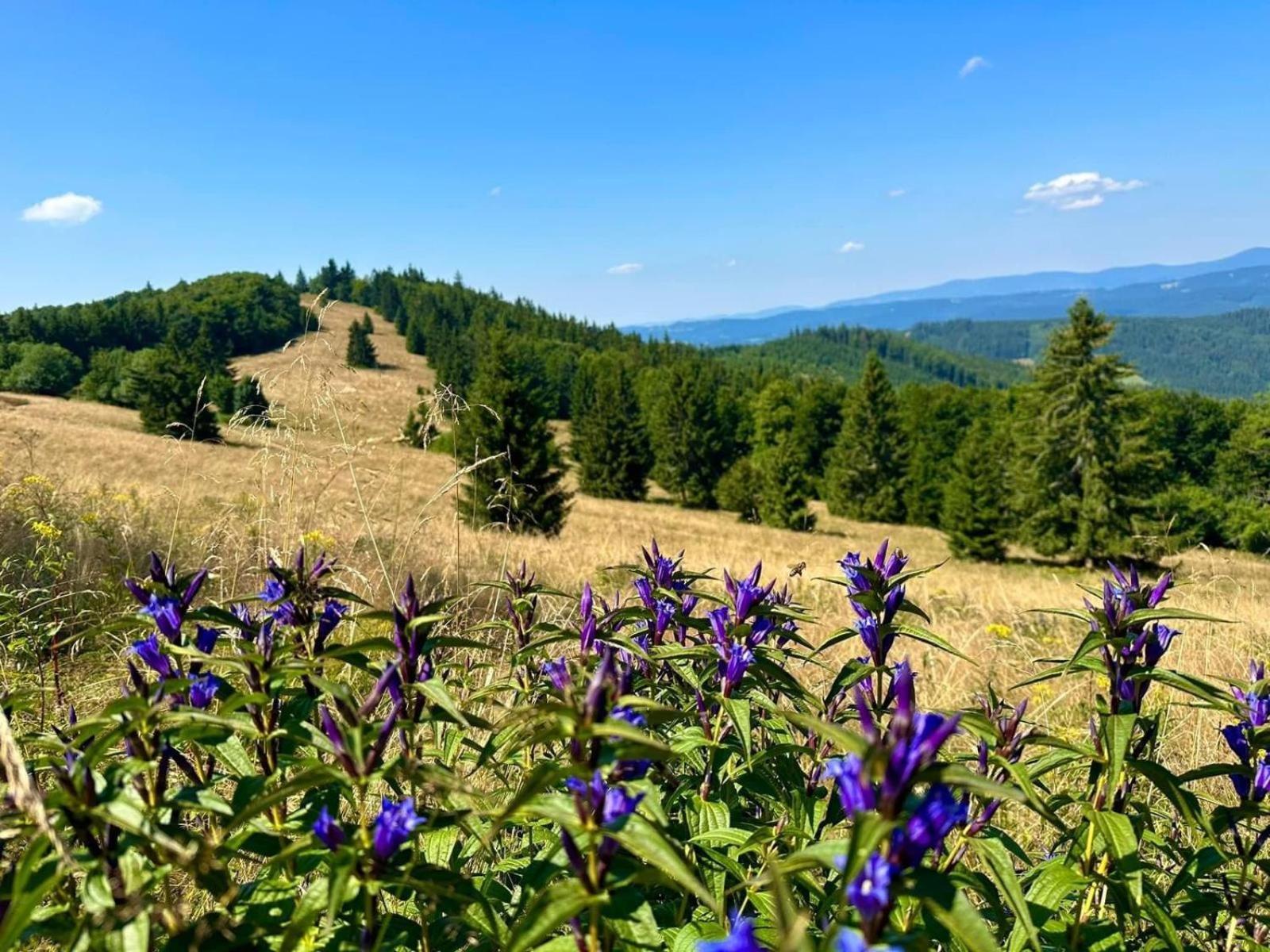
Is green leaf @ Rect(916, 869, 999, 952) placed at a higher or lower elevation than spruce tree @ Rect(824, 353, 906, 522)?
higher

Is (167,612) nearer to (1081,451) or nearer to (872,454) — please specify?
(1081,451)

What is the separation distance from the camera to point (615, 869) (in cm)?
110

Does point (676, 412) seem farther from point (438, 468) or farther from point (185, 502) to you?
point (185, 502)

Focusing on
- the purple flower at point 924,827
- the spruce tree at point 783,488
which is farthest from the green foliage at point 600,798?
the spruce tree at point 783,488

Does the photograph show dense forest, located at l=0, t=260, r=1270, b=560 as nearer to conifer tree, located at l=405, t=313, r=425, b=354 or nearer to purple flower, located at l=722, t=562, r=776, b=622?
purple flower, located at l=722, t=562, r=776, b=622

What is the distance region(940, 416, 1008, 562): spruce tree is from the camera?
34.8 m

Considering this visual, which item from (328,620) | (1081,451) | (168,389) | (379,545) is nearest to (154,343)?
(168,389)

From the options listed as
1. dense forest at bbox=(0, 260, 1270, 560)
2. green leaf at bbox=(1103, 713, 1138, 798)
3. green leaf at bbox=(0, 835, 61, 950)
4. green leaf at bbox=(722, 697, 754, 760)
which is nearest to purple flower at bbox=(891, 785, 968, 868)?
green leaf at bbox=(722, 697, 754, 760)

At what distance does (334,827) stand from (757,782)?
45.2 inches

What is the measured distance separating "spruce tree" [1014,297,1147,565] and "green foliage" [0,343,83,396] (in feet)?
200

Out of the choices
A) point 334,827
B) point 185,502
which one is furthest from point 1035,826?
point 185,502

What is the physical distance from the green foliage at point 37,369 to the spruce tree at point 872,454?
2148 inches

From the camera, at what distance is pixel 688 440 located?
5234 cm

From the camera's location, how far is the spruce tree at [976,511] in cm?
3481
